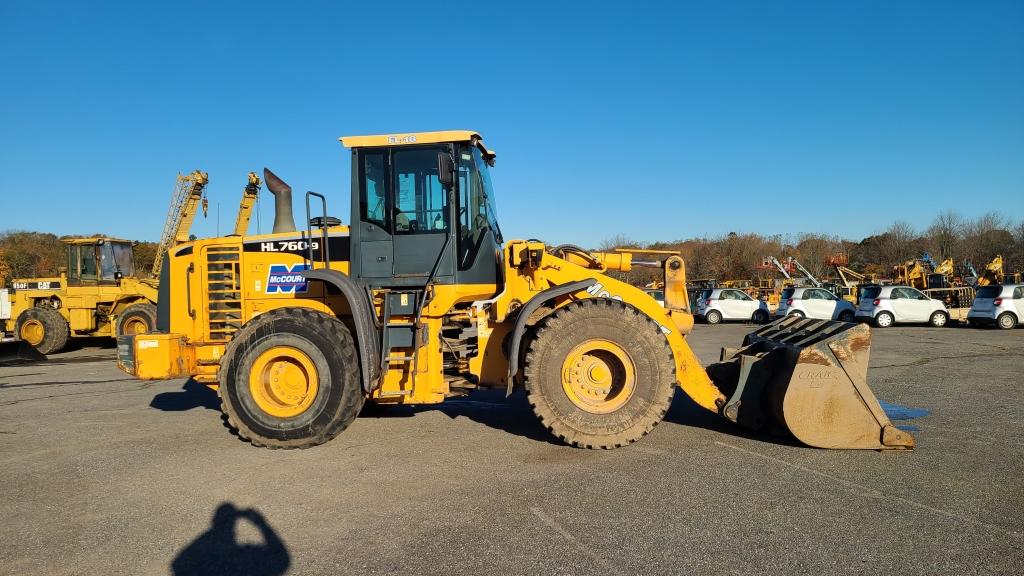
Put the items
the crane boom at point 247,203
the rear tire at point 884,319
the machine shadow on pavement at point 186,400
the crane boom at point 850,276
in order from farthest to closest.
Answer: the crane boom at point 850,276 → the rear tire at point 884,319 → the crane boom at point 247,203 → the machine shadow on pavement at point 186,400

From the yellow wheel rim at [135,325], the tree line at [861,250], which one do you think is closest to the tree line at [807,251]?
the tree line at [861,250]

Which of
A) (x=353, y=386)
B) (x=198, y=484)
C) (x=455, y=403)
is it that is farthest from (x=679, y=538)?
(x=455, y=403)

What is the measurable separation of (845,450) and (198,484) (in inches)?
220

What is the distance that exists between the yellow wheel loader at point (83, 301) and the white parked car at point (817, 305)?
21.7m

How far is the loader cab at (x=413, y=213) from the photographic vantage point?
19.8 feet

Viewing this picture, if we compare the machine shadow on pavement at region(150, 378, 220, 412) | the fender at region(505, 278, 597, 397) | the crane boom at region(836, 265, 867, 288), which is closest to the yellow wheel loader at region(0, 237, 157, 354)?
the machine shadow on pavement at region(150, 378, 220, 412)

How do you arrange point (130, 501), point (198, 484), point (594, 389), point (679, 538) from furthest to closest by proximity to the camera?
point (594, 389), point (198, 484), point (130, 501), point (679, 538)

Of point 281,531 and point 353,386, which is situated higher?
point 353,386

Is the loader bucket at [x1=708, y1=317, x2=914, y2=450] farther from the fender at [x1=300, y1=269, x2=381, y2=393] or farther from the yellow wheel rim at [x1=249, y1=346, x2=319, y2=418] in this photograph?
the yellow wheel rim at [x1=249, y1=346, x2=319, y2=418]

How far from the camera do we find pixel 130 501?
457 centimetres

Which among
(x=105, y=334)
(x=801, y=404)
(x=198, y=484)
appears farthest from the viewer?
(x=105, y=334)

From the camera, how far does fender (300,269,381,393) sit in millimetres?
5590

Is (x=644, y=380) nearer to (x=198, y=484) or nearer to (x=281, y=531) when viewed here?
(x=281, y=531)

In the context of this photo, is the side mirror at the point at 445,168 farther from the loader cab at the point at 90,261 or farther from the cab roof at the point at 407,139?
the loader cab at the point at 90,261
